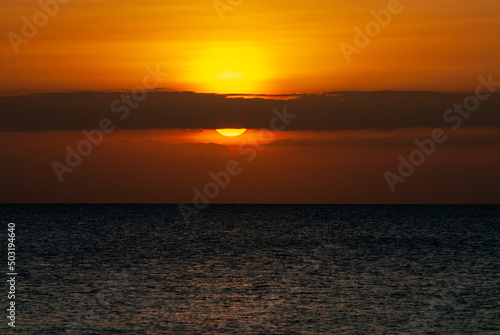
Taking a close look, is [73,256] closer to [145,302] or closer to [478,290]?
[145,302]

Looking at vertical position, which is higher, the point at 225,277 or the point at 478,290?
the point at 225,277

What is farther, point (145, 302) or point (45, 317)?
point (145, 302)

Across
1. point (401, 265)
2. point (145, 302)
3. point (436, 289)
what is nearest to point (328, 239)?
point (401, 265)

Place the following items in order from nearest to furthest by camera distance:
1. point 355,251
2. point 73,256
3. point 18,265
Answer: point 18,265
point 73,256
point 355,251

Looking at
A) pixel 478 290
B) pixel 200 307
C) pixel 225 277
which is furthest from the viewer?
pixel 225 277

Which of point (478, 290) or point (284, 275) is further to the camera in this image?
point (284, 275)

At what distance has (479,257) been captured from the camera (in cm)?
8150

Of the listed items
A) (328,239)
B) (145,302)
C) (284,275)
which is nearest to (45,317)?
(145,302)

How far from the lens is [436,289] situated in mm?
52219

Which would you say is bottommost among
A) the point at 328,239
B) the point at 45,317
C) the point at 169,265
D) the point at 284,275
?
the point at 45,317

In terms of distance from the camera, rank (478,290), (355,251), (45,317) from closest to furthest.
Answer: (45,317) → (478,290) → (355,251)

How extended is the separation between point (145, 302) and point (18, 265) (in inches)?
991

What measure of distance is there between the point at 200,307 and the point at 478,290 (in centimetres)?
2128

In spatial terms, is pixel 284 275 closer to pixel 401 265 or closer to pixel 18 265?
pixel 401 265
